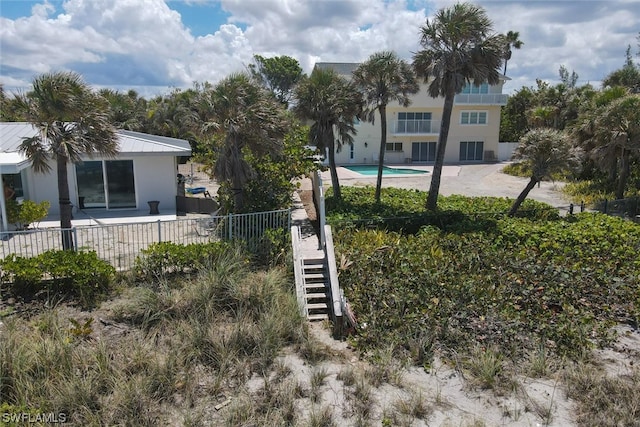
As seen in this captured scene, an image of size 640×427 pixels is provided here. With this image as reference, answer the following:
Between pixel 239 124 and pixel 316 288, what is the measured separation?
203 inches

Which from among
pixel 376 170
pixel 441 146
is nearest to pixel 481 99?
pixel 376 170

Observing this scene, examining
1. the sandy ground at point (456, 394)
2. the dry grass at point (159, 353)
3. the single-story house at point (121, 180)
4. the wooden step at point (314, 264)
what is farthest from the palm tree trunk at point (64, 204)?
the sandy ground at point (456, 394)

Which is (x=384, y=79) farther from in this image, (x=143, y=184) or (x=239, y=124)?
(x=143, y=184)

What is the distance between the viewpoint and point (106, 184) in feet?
58.9

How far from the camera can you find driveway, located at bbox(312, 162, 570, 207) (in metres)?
25.2

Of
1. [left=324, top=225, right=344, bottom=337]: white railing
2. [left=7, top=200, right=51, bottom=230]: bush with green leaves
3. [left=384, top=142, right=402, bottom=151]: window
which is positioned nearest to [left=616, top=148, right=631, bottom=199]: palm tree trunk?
[left=324, top=225, right=344, bottom=337]: white railing

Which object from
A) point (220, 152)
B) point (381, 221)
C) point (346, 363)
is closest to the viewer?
point (346, 363)

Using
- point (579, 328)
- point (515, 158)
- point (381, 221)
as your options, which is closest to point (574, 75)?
point (515, 158)

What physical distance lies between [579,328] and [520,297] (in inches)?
56.9

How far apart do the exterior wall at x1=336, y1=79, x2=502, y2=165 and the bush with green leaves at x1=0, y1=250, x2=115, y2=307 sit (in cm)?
2937

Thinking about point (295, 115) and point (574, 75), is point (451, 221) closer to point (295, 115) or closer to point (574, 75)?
point (295, 115)

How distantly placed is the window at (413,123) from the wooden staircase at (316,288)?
28.0 meters

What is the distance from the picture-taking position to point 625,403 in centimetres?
716

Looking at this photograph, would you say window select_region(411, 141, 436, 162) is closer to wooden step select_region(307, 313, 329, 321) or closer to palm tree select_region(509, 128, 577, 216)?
palm tree select_region(509, 128, 577, 216)
